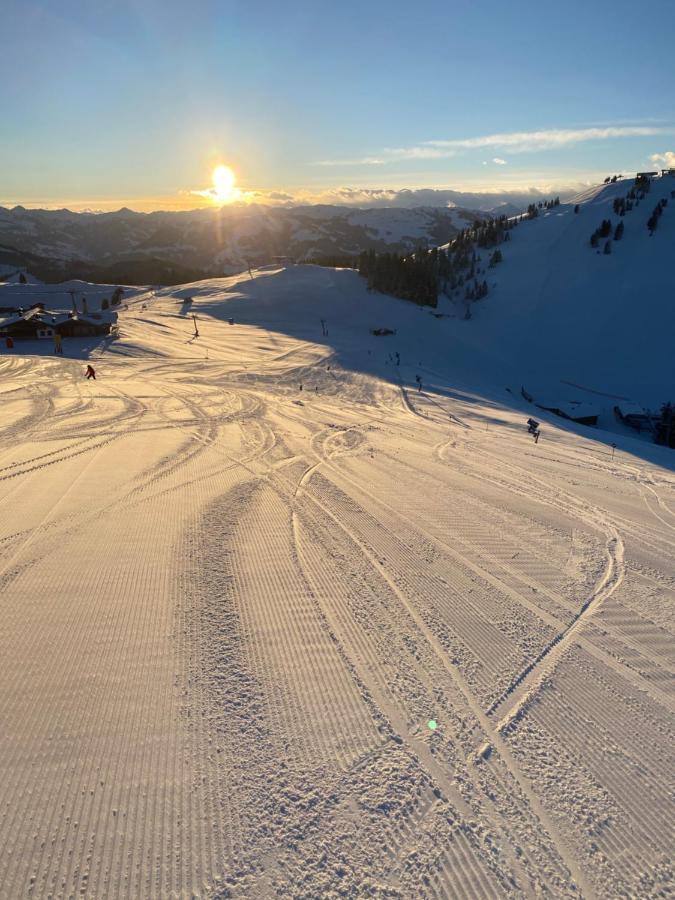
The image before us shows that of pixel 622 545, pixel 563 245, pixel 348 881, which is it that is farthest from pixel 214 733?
pixel 563 245

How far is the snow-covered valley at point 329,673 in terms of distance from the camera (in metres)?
3.93

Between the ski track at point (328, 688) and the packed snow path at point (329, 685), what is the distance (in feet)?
0.08

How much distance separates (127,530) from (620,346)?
67030mm

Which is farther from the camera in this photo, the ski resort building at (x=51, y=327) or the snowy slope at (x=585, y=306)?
the snowy slope at (x=585, y=306)

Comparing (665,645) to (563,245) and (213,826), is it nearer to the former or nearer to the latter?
(213,826)

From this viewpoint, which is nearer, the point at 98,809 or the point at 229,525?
the point at 98,809

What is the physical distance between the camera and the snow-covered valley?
393 cm

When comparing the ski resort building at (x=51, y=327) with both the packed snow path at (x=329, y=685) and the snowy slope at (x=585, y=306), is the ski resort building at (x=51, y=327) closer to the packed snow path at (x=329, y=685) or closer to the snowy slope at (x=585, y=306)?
the packed snow path at (x=329, y=685)

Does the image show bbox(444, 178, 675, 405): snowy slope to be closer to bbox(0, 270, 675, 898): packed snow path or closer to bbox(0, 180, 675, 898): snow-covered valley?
bbox(0, 180, 675, 898): snow-covered valley

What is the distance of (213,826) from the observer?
406cm

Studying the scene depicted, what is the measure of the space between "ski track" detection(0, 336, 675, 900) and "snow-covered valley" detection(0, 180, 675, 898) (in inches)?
1.1

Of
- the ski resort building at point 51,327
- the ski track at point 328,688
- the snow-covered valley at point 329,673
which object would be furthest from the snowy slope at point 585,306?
the ski track at point 328,688

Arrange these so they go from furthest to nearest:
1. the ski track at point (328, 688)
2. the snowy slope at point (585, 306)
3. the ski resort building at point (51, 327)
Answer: the snowy slope at point (585, 306) < the ski resort building at point (51, 327) < the ski track at point (328, 688)

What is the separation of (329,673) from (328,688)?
0.24 m
